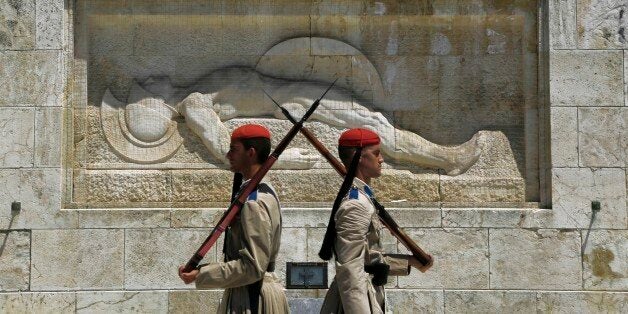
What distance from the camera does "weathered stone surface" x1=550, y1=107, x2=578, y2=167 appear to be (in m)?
10.8

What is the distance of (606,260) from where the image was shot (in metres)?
10.6

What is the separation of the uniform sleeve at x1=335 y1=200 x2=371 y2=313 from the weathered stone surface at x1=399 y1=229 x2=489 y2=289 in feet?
12.3

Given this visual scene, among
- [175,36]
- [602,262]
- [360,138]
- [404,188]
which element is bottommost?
[602,262]

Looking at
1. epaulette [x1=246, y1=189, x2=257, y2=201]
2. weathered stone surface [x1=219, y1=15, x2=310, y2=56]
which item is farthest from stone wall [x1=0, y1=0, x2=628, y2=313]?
epaulette [x1=246, y1=189, x2=257, y2=201]

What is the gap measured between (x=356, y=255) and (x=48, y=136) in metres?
4.81

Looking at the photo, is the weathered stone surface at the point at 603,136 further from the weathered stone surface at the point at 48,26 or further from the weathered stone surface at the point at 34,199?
the weathered stone surface at the point at 48,26

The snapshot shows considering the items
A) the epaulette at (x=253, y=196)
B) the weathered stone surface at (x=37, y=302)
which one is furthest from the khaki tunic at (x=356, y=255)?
the weathered stone surface at (x=37, y=302)

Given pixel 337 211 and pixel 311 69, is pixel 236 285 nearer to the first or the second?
pixel 337 211

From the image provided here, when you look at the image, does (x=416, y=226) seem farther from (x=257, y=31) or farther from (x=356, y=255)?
(x=356, y=255)

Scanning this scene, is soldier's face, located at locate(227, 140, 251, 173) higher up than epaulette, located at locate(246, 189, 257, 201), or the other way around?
soldier's face, located at locate(227, 140, 251, 173)

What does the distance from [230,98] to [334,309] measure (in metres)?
4.44

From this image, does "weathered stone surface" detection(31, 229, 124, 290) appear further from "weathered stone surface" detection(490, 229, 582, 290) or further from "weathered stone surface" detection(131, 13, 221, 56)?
"weathered stone surface" detection(490, 229, 582, 290)

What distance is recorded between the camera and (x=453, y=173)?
11.1 m

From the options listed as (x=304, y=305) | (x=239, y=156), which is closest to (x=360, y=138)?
(x=239, y=156)
